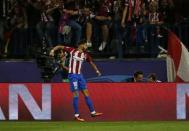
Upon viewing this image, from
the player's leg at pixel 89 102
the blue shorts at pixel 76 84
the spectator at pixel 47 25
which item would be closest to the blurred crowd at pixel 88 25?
the spectator at pixel 47 25

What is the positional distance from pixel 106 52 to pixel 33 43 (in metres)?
2.58

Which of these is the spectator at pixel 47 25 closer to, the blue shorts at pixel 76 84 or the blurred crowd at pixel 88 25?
the blurred crowd at pixel 88 25

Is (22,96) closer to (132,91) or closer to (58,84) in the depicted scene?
(58,84)

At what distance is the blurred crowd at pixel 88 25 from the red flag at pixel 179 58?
1482 mm

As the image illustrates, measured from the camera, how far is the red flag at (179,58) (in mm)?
20672

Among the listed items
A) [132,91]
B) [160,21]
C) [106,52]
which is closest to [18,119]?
[132,91]

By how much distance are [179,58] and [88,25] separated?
329 cm

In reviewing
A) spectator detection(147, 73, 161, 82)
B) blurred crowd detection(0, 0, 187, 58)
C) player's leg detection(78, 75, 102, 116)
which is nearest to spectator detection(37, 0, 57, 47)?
blurred crowd detection(0, 0, 187, 58)

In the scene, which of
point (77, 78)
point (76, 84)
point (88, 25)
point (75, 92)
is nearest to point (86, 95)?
point (75, 92)

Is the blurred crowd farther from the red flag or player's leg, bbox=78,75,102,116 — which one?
player's leg, bbox=78,75,102,116

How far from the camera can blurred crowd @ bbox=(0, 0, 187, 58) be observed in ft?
71.8

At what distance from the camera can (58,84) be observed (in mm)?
19281

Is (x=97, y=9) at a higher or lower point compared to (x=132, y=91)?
higher

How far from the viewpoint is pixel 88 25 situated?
22000mm
